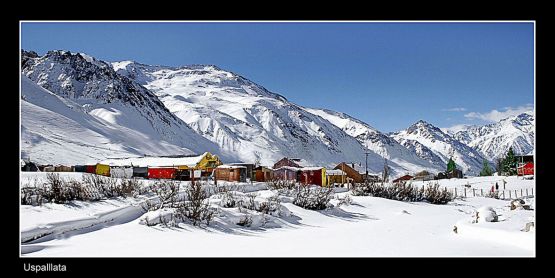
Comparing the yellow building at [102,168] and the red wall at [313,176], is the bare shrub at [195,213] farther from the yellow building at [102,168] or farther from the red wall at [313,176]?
the yellow building at [102,168]

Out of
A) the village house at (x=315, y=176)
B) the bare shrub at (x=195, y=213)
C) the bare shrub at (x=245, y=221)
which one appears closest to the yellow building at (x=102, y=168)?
the village house at (x=315, y=176)

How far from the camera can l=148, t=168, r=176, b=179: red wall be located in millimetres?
39312

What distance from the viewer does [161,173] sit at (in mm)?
40031

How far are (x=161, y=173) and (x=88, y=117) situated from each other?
80.5 metres

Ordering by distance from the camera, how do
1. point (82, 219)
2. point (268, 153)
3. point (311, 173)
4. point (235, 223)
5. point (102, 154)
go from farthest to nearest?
1. point (268, 153)
2. point (102, 154)
3. point (311, 173)
4. point (235, 223)
5. point (82, 219)

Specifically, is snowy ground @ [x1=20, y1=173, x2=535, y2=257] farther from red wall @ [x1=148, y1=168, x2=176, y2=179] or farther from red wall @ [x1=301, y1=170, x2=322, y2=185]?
red wall @ [x1=301, y1=170, x2=322, y2=185]

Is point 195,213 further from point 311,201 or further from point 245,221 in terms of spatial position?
point 311,201

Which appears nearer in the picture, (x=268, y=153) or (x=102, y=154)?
(x=102, y=154)

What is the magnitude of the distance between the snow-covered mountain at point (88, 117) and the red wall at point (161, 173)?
99.7ft
